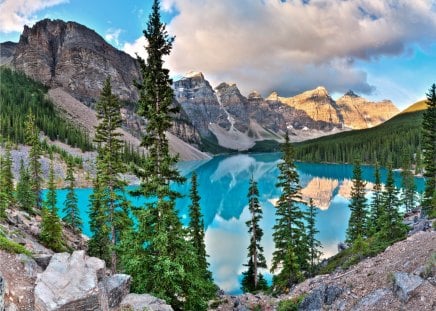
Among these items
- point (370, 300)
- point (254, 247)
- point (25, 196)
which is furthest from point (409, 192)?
point (25, 196)

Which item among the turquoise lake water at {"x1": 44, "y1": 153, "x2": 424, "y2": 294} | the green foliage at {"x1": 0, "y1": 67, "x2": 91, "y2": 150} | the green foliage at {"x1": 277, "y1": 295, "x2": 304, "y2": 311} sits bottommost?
the turquoise lake water at {"x1": 44, "y1": 153, "x2": 424, "y2": 294}

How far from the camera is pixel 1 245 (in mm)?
14305

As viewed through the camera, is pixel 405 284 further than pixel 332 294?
No

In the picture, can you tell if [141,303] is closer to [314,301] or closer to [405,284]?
[314,301]

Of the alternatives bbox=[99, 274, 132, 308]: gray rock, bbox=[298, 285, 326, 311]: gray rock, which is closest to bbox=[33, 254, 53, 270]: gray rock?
bbox=[99, 274, 132, 308]: gray rock

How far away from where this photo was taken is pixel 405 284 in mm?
13078

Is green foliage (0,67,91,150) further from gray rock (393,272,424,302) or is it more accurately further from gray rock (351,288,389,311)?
gray rock (393,272,424,302)

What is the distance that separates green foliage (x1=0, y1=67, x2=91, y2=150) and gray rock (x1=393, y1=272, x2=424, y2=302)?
108m

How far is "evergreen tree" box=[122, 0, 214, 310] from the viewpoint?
15.9 m

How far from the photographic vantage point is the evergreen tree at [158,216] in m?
15.9

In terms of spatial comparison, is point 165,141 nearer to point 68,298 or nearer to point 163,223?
point 163,223

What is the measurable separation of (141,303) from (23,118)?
15164 centimetres

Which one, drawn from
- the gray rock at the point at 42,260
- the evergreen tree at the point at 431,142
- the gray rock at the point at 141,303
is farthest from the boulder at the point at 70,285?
the evergreen tree at the point at 431,142

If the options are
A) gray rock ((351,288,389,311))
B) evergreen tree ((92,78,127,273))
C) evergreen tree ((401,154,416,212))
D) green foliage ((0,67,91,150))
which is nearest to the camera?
gray rock ((351,288,389,311))
